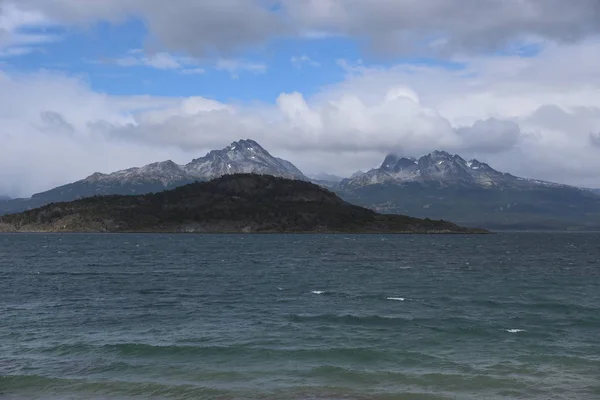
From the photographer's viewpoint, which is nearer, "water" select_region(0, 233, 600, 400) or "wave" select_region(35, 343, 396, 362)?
"water" select_region(0, 233, 600, 400)

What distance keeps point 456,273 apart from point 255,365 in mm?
76102

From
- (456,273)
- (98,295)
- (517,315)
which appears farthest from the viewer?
(456,273)

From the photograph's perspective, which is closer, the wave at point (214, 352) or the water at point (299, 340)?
the water at point (299, 340)

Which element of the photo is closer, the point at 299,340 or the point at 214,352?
the point at 214,352

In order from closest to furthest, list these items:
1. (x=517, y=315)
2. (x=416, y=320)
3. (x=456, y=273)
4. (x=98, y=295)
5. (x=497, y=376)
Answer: (x=497, y=376), (x=416, y=320), (x=517, y=315), (x=98, y=295), (x=456, y=273)

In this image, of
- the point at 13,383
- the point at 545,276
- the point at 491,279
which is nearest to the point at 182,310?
the point at 13,383

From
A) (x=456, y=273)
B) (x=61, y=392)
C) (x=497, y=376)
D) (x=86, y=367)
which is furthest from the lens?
(x=456, y=273)

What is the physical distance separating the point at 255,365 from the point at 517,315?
31.6 m

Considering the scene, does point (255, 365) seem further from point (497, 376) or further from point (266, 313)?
point (266, 313)

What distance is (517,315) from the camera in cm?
6044

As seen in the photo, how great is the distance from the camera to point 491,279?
324 feet

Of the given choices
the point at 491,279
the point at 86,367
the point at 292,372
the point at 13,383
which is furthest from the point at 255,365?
the point at 491,279

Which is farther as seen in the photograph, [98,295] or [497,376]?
[98,295]

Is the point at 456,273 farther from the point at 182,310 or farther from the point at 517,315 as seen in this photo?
the point at 182,310
